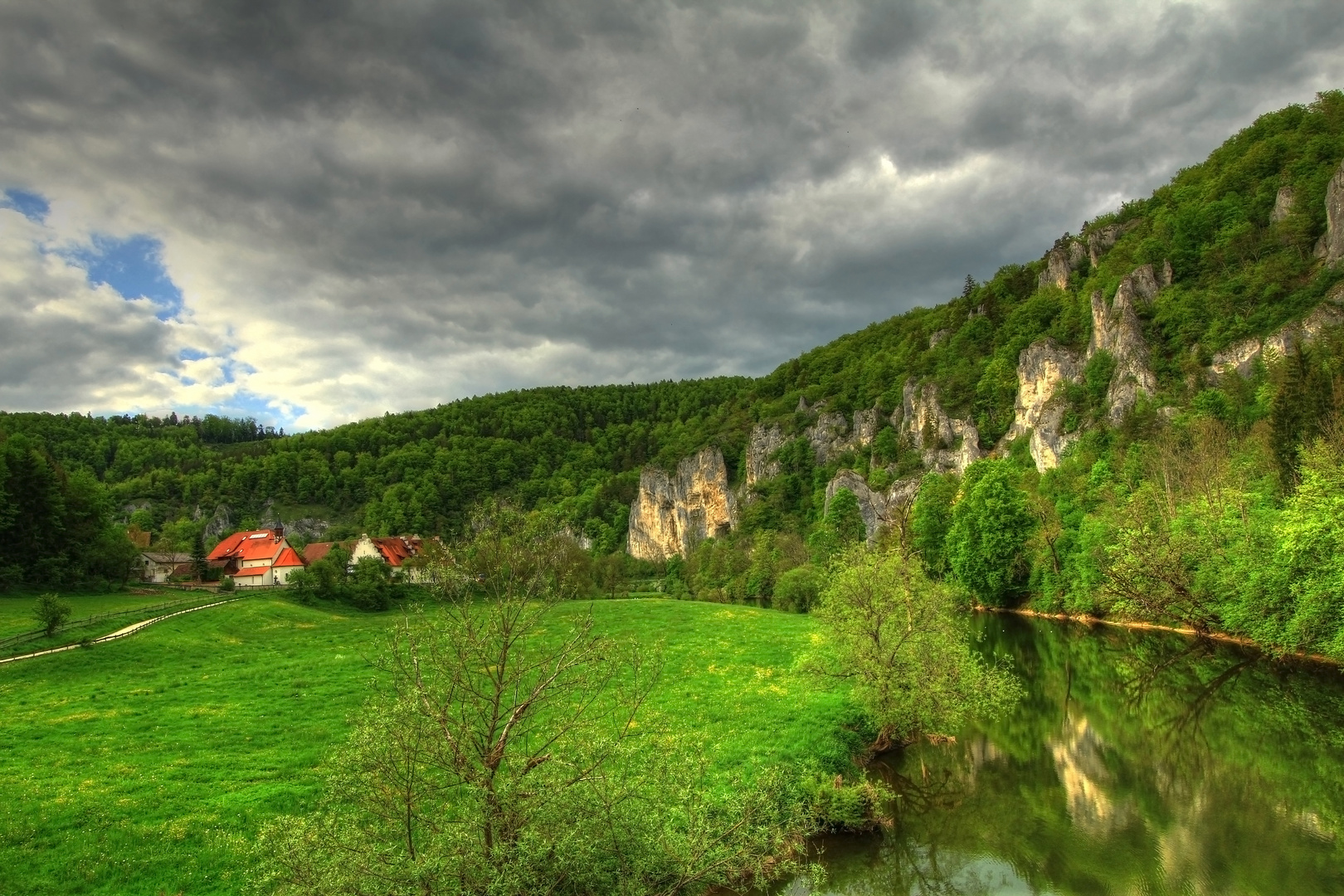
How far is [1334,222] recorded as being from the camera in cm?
6594

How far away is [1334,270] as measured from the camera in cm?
6369

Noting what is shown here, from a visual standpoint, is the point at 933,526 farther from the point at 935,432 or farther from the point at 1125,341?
the point at 935,432

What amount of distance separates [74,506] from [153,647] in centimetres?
2907

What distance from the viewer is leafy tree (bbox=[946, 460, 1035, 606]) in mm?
59094

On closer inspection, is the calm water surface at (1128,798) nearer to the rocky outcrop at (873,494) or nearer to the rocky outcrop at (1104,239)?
the rocky outcrop at (873,494)

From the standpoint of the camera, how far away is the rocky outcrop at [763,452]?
121 metres

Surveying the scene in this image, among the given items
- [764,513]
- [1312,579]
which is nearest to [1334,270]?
[1312,579]

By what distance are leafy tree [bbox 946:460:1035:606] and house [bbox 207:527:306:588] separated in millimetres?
62390

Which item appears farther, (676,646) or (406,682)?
(676,646)

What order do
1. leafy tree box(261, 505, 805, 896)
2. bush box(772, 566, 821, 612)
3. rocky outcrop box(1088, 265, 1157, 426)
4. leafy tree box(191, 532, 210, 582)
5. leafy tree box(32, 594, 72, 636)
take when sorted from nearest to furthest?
leafy tree box(261, 505, 805, 896) → leafy tree box(32, 594, 72, 636) → bush box(772, 566, 821, 612) → leafy tree box(191, 532, 210, 582) → rocky outcrop box(1088, 265, 1157, 426)

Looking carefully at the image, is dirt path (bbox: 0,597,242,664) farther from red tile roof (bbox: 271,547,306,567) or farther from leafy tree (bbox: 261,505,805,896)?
leafy tree (bbox: 261,505,805,896)

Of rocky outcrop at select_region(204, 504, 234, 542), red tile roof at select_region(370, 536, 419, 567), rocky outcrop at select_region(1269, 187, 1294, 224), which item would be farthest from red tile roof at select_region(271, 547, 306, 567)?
rocky outcrop at select_region(1269, 187, 1294, 224)

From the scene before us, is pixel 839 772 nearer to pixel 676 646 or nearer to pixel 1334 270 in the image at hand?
pixel 676 646

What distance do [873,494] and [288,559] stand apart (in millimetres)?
73841
